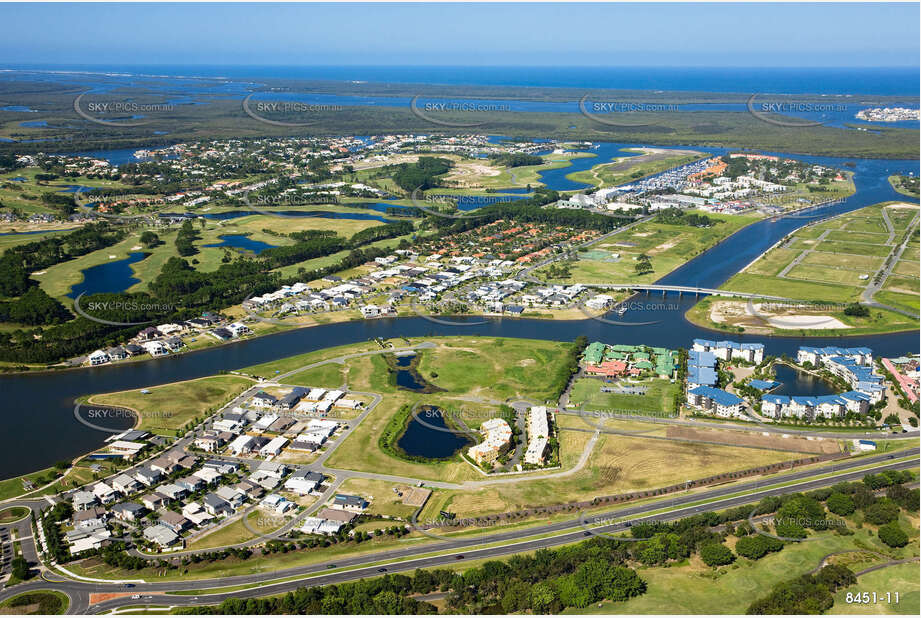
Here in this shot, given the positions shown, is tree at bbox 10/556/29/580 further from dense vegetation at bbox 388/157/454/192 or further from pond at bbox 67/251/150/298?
dense vegetation at bbox 388/157/454/192

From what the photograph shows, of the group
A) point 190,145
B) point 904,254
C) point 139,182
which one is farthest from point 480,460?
point 190,145

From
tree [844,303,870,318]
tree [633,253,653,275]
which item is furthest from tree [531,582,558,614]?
tree [633,253,653,275]

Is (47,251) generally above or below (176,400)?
above

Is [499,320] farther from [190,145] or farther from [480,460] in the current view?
[190,145]

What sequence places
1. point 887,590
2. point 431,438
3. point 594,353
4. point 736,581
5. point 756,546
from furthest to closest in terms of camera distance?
point 594,353
point 431,438
point 756,546
point 736,581
point 887,590

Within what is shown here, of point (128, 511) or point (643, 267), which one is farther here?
point (643, 267)

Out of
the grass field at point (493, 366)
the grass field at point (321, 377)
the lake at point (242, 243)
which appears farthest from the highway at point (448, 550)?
the lake at point (242, 243)

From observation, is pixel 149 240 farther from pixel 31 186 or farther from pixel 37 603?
pixel 37 603

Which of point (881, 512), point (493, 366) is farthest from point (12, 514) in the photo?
point (881, 512)
